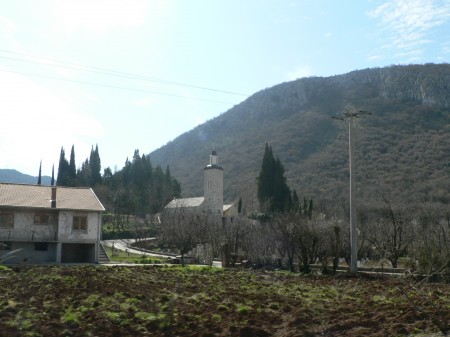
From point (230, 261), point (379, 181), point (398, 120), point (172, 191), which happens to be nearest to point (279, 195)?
point (379, 181)

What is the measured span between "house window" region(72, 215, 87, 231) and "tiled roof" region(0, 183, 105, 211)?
755 mm

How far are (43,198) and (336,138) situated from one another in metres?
78.8

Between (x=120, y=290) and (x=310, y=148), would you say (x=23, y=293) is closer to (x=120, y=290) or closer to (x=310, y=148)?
(x=120, y=290)

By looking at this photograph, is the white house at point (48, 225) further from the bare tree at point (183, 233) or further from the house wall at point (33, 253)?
the bare tree at point (183, 233)

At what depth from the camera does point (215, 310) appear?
12.4 meters

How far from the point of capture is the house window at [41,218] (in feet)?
120

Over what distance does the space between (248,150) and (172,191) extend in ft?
106

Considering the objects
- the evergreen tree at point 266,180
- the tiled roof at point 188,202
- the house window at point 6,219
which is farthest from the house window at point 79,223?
the tiled roof at point 188,202

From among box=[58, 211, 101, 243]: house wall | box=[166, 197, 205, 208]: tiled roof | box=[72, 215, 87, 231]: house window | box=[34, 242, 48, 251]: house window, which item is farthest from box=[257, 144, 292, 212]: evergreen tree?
box=[34, 242, 48, 251]: house window

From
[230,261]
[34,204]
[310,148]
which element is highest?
[310,148]

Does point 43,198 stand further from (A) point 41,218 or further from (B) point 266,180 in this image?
(B) point 266,180

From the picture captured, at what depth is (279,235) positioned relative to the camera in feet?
104

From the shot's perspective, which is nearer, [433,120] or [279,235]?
[279,235]

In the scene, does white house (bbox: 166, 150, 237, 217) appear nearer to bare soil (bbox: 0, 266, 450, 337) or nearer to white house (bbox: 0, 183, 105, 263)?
white house (bbox: 0, 183, 105, 263)
